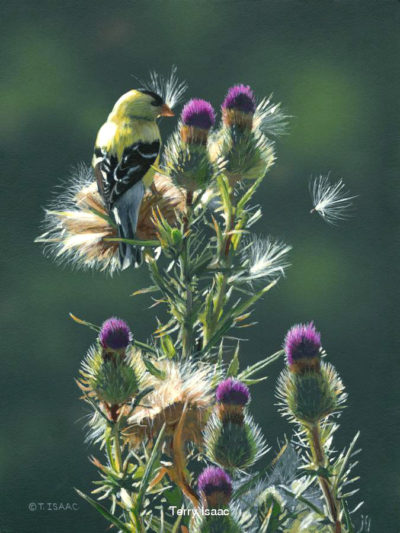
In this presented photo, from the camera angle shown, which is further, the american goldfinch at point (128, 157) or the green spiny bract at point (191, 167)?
the american goldfinch at point (128, 157)

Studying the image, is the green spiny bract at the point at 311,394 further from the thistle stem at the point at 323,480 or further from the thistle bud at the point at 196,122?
the thistle bud at the point at 196,122

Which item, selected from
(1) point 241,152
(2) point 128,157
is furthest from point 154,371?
(2) point 128,157

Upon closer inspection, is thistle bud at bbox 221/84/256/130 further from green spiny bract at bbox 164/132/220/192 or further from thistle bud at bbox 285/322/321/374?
thistle bud at bbox 285/322/321/374

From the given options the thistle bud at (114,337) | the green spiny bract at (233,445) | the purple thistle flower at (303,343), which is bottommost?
the green spiny bract at (233,445)

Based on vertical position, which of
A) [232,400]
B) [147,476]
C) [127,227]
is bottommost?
[147,476]

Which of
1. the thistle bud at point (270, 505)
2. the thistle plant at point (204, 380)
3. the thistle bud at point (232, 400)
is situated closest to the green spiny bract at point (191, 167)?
the thistle plant at point (204, 380)

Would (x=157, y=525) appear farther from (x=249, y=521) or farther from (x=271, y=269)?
(x=271, y=269)

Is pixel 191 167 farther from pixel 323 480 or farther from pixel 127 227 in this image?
pixel 323 480
